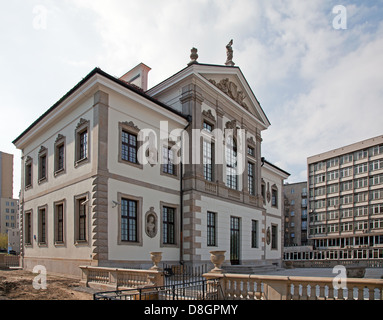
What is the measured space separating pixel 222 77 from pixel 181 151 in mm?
7650

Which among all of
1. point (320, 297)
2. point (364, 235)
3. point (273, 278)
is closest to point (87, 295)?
point (273, 278)

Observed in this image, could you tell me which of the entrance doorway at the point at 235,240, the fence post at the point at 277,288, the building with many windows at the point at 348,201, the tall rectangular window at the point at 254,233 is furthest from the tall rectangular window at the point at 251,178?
the building with many windows at the point at 348,201

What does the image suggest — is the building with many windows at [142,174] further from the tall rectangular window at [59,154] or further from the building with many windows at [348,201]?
the building with many windows at [348,201]

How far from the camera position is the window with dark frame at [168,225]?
21.3m

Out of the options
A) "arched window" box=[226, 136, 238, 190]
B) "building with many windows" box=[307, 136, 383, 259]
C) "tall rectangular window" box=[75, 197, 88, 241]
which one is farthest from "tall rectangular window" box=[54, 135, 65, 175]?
"building with many windows" box=[307, 136, 383, 259]

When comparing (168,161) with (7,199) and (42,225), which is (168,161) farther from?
(7,199)

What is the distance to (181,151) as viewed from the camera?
909 inches

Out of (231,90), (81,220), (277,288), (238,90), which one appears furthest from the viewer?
(238,90)

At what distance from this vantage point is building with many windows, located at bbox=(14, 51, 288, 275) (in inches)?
711

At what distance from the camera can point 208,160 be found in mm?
24719

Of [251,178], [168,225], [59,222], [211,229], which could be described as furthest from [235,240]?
[59,222]

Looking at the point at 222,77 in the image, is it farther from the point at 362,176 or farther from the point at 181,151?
the point at 362,176

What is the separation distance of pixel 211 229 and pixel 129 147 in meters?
8.56

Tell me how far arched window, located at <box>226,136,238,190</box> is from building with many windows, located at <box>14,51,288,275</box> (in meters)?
0.08
